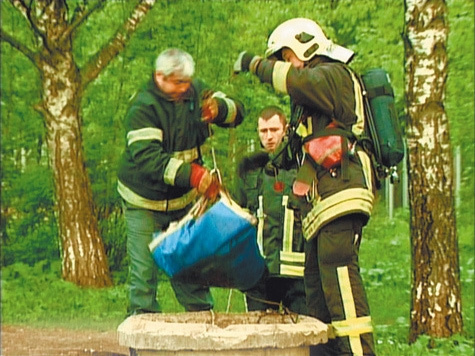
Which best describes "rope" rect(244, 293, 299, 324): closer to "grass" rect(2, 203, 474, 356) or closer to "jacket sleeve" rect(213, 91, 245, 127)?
"grass" rect(2, 203, 474, 356)

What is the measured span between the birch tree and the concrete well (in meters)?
1.57

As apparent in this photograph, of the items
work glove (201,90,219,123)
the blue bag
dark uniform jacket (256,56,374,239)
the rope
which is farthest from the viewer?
work glove (201,90,219,123)

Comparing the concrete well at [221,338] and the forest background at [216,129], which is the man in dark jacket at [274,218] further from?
the concrete well at [221,338]

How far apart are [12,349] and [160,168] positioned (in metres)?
1.42

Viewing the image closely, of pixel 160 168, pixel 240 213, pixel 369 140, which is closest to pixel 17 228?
pixel 160 168

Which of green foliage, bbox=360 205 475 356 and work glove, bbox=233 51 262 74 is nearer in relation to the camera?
work glove, bbox=233 51 262 74

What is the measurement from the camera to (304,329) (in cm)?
516

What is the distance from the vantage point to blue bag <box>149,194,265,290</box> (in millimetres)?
5723

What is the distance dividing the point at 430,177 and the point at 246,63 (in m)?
1.22

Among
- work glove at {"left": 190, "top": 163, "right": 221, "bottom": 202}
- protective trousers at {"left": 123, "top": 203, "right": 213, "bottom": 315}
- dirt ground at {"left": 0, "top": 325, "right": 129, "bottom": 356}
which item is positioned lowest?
dirt ground at {"left": 0, "top": 325, "right": 129, "bottom": 356}

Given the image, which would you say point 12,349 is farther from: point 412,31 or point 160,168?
point 412,31

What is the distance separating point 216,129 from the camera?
20.5ft

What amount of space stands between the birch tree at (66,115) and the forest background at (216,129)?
0.16 ft

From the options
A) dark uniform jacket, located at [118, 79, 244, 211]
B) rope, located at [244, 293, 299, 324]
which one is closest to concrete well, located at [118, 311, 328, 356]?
rope, located at [244, 293, 299, 324]
